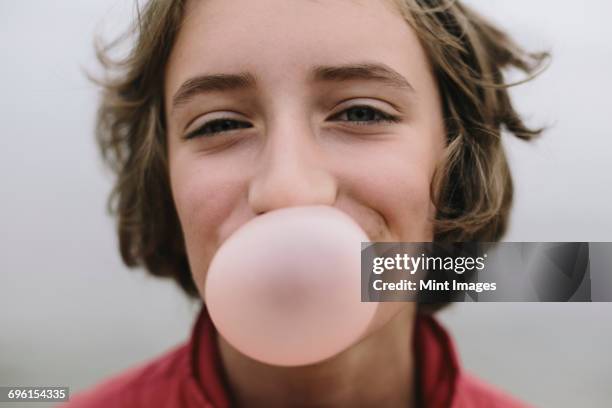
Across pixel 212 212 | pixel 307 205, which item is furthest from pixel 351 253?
pixel 212 212

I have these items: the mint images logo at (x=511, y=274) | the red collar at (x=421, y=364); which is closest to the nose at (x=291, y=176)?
the mint images logo at (x=511, y=274)

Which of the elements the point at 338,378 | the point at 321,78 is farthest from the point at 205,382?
the point at 321,78

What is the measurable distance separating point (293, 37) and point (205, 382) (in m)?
0.38

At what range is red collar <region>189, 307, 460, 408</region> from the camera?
2.16ft

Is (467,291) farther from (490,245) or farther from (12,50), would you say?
(12,50)

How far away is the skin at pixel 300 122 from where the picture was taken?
50cm

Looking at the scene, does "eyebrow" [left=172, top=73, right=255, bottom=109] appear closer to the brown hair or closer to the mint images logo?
the brown hair

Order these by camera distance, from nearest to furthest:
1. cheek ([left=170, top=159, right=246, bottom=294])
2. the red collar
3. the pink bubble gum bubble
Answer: the pink bubble gum bubble → cheek ([left=170, top=159, right=246, bottom=294]) → the red collar

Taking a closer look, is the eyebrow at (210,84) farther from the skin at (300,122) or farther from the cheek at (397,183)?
the cheek at (397,183)

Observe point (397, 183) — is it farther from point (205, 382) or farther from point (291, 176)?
point (205, 382)

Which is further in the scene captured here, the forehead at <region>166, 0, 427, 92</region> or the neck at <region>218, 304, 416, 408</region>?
the neck at <region>218, 304, 416, 408</region>

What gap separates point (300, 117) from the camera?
0.51m

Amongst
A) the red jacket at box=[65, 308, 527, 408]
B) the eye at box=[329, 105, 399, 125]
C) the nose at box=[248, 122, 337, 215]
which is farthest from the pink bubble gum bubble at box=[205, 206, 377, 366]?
the red jacket at box=[65, 308, 527, 408]

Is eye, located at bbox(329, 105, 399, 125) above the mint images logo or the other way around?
above
